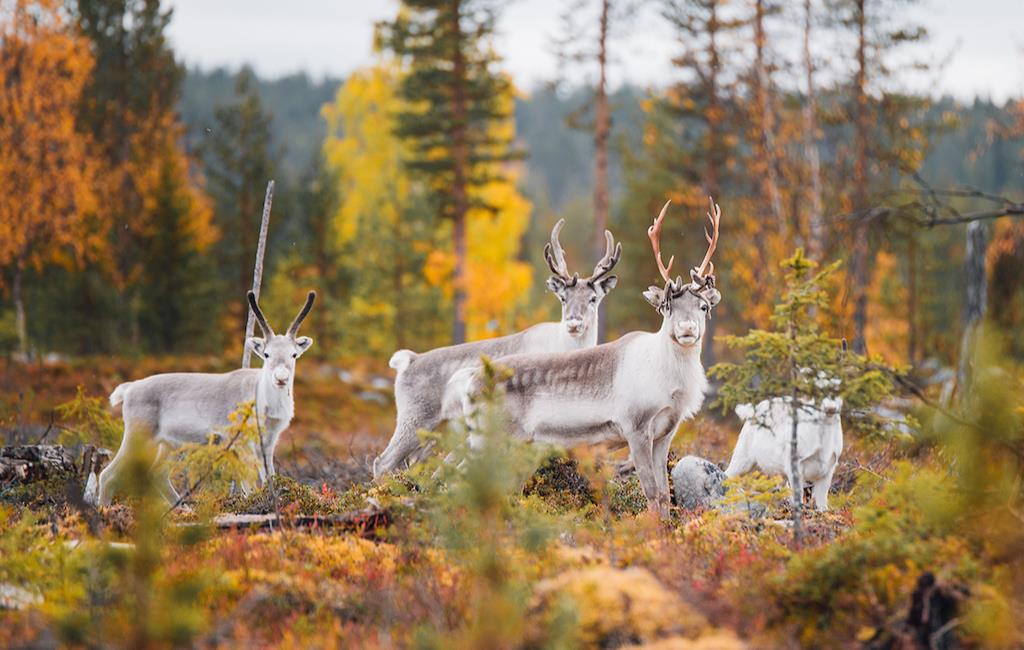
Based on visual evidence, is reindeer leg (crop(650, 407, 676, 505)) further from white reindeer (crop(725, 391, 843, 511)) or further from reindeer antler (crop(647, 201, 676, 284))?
reindeer antler (crop(647, 201, 676, 284))

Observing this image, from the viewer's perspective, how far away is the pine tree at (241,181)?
29656 mm

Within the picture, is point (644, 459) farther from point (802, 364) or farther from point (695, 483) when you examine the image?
point (802, 364)

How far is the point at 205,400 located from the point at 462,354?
8.92 feet

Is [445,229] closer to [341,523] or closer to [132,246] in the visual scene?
[132,246]

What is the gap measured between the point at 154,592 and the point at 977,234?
1471 cm

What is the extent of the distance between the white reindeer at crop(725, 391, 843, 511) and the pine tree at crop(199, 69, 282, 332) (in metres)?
22.3

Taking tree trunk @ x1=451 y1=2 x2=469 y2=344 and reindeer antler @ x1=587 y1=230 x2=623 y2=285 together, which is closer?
reindeer antler @ x1=587 y1=230 x2=623 y2=285

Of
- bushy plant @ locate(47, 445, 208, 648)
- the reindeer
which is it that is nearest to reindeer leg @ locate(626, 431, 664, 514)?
the reindeer

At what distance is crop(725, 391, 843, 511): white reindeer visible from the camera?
351 inches

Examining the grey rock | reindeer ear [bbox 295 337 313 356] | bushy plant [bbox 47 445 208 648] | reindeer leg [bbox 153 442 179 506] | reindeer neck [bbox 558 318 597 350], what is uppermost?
reindeer ear [bbox 295 337 313 356]

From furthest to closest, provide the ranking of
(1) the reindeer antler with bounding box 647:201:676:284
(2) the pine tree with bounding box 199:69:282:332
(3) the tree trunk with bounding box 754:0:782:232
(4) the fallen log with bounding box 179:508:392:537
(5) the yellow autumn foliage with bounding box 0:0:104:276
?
(2) the pine tree with bounding box 199:69:282:332 → (5) the yellow autumn foliage with bounding box 0:0:104:276 → (3) the tree trunk with bounding box 754:0:782:232 → (1) the reindeer antler with bounding box 647:201:676:284 → (4) the fallen log with bounding box 179:508:392:537

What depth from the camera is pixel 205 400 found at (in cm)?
987

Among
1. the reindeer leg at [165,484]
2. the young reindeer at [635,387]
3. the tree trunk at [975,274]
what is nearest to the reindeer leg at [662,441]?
the young reindeer at [635,387]

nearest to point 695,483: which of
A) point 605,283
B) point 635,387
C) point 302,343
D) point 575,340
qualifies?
point 635,387
